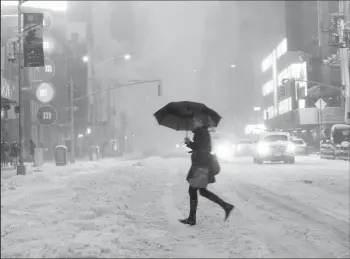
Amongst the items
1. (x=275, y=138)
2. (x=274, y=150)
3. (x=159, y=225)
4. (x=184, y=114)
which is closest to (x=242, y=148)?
(x=275, y=138)

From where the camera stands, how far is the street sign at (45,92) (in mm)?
46816

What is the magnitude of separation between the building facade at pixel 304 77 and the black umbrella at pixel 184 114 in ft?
145

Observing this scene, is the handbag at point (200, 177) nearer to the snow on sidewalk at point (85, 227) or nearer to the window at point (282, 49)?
the snow on sidewalk at point (85, 227)

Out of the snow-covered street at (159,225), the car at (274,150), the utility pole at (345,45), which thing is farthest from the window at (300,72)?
the snow-covered street at (159,225)

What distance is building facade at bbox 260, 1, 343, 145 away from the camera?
195 feet

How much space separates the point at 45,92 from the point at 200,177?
145ft

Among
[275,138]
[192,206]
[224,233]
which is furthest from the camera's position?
[275,138]

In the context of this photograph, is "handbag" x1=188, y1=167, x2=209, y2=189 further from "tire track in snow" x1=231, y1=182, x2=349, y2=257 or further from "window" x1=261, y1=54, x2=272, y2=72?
"window" x1=261, y1=54, x2=272, y2=72

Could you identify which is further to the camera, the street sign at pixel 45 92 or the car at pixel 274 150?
the street sign at pixel 45 92

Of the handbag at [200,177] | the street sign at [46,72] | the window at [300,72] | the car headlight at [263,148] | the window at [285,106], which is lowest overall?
the car headlight at [263,148]

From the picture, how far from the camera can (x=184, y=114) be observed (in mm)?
7633

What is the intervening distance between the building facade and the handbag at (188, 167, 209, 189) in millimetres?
45294

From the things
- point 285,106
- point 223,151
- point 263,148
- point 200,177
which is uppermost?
point 285,106

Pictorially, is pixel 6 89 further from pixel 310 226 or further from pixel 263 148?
pixel 310 226
